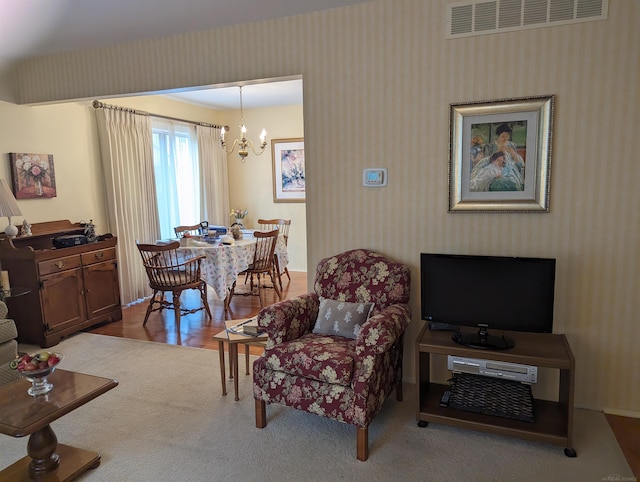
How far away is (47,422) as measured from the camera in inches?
80.6

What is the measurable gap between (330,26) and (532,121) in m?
1.51

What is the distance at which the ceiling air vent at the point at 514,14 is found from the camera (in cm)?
261

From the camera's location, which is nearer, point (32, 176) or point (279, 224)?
point (32, 176)

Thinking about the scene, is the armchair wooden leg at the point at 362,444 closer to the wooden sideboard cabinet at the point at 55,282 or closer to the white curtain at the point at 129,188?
the wooden sideboard cabinet at the point at 55,282

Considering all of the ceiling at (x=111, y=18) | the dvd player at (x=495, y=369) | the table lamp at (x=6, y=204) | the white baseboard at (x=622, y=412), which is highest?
the ceiling at (x=111, y=18)

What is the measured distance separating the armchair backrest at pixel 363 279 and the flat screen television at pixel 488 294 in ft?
0.73

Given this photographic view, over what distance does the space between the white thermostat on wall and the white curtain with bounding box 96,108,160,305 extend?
→ 11.3 feet

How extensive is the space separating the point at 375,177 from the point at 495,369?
4.82 feet

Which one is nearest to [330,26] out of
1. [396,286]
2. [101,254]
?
[396,286]

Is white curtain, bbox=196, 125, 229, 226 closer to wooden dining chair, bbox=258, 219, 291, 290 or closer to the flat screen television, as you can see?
wooden dining chair, bbox=258, 219, 291, 290

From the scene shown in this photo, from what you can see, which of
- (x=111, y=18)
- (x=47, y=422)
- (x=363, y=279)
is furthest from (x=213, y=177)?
(x=47, y=422)

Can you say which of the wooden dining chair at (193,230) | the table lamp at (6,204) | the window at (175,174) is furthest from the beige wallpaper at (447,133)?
the window at (175,174)

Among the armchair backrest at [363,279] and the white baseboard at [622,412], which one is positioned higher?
the armchair backrest at [363,279]

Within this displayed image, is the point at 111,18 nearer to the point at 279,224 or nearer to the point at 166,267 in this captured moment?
the point at 166,267
